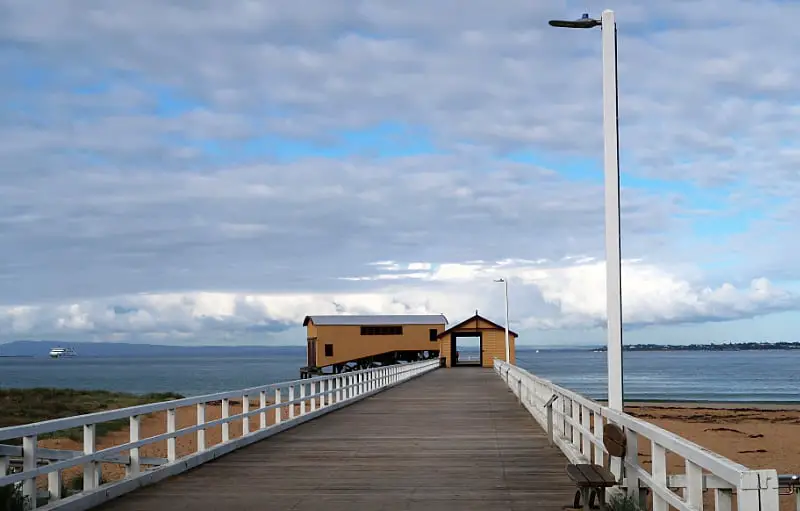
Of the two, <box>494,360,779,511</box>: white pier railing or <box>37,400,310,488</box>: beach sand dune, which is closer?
<box>494,360,779,511</box>: white pier railing

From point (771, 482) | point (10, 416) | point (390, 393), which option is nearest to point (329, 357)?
point (10, 416)

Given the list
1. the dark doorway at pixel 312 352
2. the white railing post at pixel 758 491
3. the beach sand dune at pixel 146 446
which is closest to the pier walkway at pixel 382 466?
the white railing post at pixel 758 491

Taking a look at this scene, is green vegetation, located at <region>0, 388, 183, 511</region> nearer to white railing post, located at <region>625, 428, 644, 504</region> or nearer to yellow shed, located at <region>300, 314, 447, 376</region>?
white railing post, located at <region>625, 428, 644, 504</region>

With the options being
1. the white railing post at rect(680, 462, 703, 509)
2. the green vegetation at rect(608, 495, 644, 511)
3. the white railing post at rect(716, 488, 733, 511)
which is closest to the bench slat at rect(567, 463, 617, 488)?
the green vegetation at rect(608, 495, 644, 511)

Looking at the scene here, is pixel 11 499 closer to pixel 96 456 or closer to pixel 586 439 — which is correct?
pixel 96 456

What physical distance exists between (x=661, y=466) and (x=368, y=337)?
68.6 meters

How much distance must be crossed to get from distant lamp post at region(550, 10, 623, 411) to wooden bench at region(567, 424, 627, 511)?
1.58m

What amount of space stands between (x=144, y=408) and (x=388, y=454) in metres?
4.57

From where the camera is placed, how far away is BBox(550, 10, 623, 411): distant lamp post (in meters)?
11.1

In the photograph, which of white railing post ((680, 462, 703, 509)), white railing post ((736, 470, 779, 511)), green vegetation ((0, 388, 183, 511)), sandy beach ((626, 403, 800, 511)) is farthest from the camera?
green vegetation ((0, 388, 183, 511))

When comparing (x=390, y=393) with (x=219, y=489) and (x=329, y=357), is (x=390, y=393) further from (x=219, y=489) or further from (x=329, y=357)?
(x=329, y=357)

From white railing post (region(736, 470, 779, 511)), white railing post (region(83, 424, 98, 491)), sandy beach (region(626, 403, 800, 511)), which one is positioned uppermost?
white railing post (region(736, 470, 779, 511))

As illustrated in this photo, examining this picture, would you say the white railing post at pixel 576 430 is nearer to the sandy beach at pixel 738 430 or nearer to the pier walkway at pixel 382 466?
the pier walkway at pixel 382 466

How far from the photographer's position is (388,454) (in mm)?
14438
